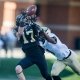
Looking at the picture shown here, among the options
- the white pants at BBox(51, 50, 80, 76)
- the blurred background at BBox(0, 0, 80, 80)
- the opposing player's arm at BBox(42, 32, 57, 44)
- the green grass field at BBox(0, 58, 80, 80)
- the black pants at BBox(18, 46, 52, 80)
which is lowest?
the blurred background at BBox(0, 0, 80, 80)

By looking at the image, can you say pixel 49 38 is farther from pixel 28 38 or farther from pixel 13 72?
pixel 13 72

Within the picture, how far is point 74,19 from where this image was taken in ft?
159

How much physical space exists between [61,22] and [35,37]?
1404 inches

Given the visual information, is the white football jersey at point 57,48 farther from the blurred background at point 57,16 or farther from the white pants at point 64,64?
the blurred background at point 57,16

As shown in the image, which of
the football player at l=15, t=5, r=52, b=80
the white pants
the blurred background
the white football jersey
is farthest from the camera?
the blurred background

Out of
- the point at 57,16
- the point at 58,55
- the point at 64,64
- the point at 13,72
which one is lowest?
the point at 57,16

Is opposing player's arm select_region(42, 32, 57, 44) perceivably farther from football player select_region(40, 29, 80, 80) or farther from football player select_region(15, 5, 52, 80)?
football player select_region(15, 5, 52, 80)

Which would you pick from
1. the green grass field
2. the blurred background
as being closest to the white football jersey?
the green grass field

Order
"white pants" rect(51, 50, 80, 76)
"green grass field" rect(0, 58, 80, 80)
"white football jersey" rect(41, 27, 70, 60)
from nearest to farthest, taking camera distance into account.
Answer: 1. "white football jersey" rect(41, 27, 70, 60)
2. "white pants" rect(51, 50, 80, 76)
3. "green grass field" rect(0, 58, 80, 80)

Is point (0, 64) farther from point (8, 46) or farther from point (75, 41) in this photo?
point (75, 41)

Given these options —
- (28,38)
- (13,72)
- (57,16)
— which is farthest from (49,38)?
(57,16)

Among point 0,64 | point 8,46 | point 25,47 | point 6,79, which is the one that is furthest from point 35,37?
point 8,46

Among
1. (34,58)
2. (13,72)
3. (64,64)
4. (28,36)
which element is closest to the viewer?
(28,36)

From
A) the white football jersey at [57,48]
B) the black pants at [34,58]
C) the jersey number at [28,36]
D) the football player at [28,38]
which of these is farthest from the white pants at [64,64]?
the jersey number at [28,36]
